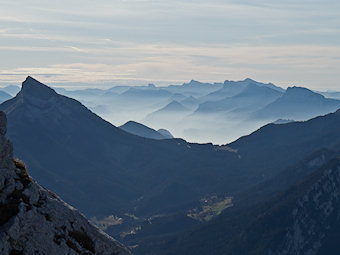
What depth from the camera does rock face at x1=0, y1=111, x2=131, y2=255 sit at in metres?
54.7

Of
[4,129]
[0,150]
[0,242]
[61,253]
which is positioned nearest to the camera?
[0,242]

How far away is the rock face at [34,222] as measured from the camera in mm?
54688

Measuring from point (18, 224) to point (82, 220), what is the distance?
13482 mm

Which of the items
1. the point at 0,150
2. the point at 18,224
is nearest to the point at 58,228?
the point at 18,224

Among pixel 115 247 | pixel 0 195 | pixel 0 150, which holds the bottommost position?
pixel 115 247

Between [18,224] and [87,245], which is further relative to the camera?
[87,245]

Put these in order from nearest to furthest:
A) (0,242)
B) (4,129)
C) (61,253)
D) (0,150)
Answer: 1. (0,242)
2. (61,253)
3. (0,150)
4. (4,129)

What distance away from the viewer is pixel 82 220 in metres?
67.5

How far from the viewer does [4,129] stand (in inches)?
2633

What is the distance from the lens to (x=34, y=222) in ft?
Answer: 189

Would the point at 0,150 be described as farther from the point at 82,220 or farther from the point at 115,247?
the point at 115,247

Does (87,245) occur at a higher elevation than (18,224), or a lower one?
lower

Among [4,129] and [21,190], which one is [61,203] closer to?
[21,190]

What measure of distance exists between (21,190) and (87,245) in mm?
11118
